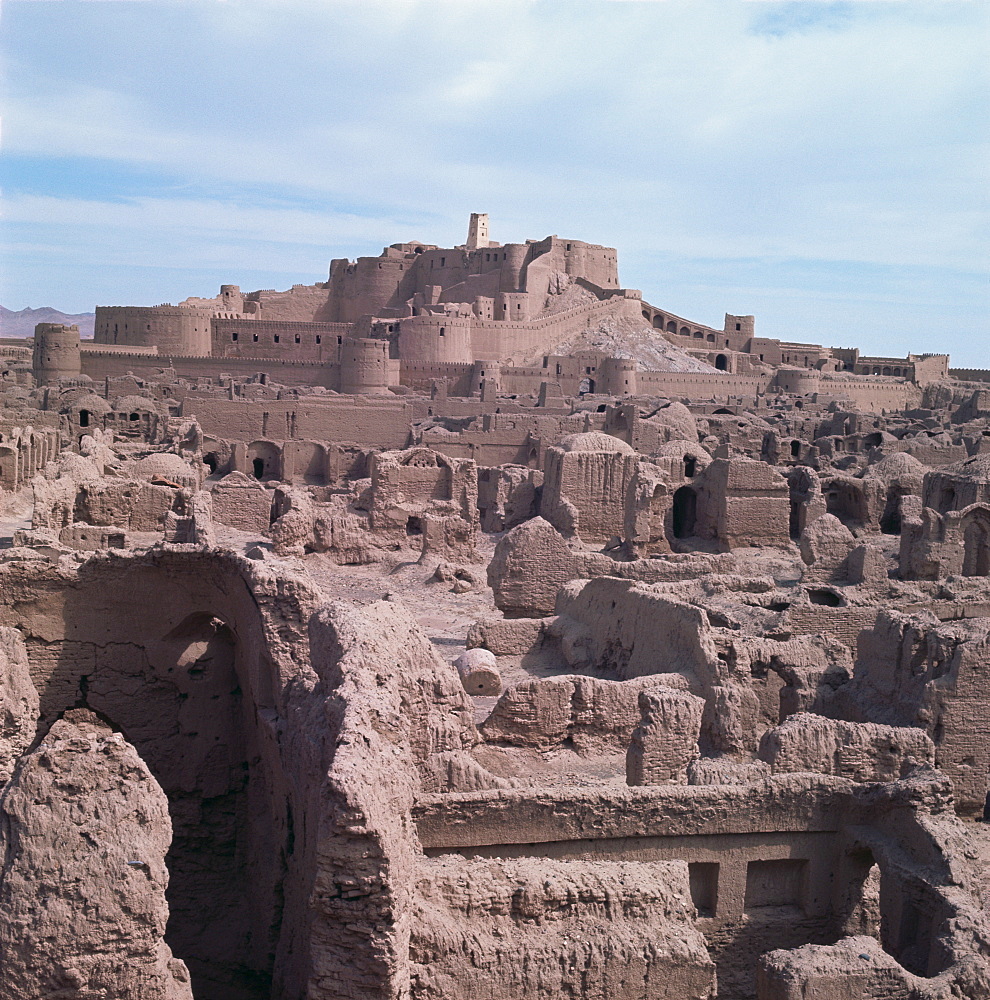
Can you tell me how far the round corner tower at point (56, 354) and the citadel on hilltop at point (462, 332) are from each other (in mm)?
969

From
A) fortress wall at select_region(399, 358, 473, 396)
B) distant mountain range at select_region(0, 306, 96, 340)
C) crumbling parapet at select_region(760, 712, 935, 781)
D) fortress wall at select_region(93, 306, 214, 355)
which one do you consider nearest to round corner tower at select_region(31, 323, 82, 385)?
fortress wall at select_region(93, 306, 214, 355)

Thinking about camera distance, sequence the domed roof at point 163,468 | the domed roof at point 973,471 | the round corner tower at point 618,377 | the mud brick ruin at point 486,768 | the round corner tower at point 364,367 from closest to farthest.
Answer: the mud brick ruin at point 486,768
the domed roof at point 973,471
the domed roof at point 163,468
the round corner tower at point 364,367
the round corner tower at point 618,377

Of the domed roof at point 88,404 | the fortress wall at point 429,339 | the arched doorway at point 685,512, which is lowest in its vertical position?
the arched doorway at point 685,512

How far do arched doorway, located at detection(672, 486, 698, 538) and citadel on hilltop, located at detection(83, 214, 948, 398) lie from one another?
84.1 feet

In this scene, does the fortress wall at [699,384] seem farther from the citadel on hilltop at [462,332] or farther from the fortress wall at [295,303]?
the fortress wall at [295,303]

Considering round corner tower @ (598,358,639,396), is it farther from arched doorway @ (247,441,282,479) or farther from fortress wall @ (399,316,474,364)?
arched doorway @ (247,441,282,479)

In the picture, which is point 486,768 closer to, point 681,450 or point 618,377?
point 681,450

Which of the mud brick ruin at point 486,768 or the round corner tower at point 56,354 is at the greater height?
the round corner tower at point 56,354

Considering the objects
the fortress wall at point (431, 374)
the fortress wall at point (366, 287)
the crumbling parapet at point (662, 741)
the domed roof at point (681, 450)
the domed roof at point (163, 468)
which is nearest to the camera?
the crumbling parapet at point (662, 741)

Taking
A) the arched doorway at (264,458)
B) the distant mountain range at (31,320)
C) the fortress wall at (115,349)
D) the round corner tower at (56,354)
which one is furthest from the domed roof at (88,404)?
the distant mountain range at (31,320)

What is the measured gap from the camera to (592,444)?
22266 millimetres

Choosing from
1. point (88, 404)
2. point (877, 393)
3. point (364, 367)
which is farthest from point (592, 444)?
point (877, 393)

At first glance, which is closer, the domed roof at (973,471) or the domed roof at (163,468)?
the domed roof at (973,471)

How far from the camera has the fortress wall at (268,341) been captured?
54625 millimetres
